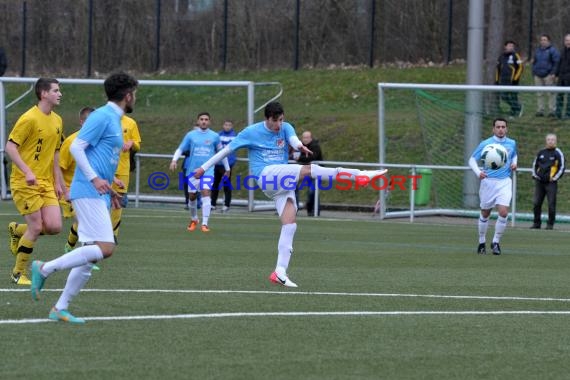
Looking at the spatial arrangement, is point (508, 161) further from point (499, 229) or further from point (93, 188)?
point (93, 188)

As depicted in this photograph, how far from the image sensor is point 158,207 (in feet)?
85.6

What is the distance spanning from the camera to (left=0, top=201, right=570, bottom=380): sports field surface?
724 centimetres

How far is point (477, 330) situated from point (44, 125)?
4.82 m

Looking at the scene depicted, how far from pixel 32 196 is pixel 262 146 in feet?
7.49

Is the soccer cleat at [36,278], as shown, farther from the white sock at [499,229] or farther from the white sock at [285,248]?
the white sock at [499,229]

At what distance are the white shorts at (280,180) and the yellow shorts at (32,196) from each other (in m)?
2.04

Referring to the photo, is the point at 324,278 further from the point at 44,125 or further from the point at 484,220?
the point at 484,220

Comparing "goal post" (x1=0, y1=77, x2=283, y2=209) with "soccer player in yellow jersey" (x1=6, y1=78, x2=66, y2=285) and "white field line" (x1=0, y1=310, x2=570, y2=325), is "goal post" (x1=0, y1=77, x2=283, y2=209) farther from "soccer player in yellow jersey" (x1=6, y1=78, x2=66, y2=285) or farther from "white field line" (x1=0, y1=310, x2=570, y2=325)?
"white field line" (x1=0, y1=310, x2=570, y2=325)

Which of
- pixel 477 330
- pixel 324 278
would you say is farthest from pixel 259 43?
pixel 477 330

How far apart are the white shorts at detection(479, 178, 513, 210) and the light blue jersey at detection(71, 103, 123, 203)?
8.36 meters

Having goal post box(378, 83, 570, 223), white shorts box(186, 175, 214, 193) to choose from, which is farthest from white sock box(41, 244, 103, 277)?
goal post box(378, 83, 570, 223)

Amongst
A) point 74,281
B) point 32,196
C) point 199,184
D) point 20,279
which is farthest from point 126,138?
point 74,281

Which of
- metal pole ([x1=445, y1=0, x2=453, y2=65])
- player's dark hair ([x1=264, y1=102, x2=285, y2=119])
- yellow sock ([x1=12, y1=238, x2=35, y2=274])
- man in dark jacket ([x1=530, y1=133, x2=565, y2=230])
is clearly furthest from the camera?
metal pole ([x1=445, y1=0, x2=453, y2=65])

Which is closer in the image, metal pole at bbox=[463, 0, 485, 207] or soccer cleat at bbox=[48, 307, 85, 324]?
soccer cleat at bbox=[48, 307, 85, 324]
